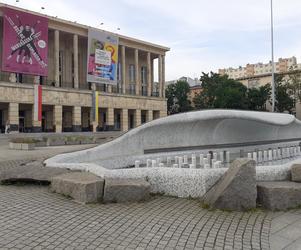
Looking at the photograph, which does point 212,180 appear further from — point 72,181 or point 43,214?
point 43,214

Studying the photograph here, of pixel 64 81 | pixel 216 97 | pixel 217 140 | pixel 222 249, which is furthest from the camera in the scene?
pixel 216 97

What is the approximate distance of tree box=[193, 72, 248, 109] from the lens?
60.9 metres

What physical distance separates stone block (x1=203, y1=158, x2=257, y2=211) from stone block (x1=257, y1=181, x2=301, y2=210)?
0.71 feet

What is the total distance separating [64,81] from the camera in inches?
1949

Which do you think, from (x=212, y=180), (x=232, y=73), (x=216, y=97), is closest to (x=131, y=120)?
(x=216, y=97)

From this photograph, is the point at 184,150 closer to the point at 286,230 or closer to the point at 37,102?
the point at 286,230

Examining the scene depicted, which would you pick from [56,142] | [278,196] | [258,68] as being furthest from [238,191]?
[258,68]

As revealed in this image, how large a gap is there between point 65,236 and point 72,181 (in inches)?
87.9

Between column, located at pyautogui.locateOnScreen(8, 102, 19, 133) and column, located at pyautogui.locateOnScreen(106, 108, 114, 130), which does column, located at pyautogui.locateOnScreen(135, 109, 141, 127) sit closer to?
column, located at pyautogui.locateOnScreen(106, 108, 114, 130)

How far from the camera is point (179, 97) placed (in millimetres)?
71688

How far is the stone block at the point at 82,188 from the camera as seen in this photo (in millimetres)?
6523

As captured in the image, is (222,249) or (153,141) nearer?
(222,249)

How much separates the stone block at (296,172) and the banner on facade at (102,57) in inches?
1590

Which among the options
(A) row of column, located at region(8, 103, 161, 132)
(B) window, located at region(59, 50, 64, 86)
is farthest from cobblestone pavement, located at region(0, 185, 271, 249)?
(B) window, located at region(59, 50, 64, 86)
